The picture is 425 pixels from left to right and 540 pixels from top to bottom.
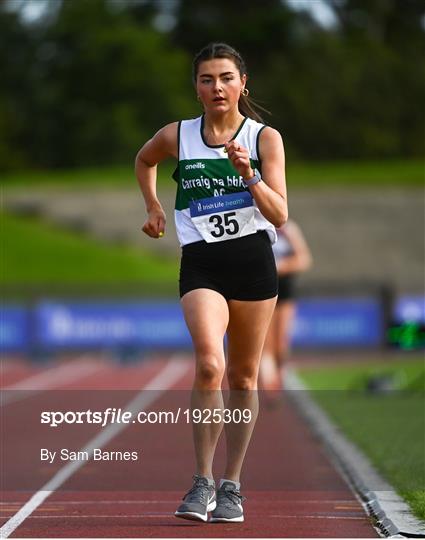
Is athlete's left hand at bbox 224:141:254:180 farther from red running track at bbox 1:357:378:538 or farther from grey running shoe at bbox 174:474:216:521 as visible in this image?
red running track at bbox 1:357:378:538

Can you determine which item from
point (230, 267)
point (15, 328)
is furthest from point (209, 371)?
point (15, 328)

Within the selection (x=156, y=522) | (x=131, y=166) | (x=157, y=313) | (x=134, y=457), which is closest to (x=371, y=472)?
(x=134, y=457)

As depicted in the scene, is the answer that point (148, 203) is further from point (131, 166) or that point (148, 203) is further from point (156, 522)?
point (131, 166)

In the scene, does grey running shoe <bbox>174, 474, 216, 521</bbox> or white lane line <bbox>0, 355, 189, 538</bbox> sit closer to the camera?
grey running shoe <bbox>174, 474, 216, 521</bbox>

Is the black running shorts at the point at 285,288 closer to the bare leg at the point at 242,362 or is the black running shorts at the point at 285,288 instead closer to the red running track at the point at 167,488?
the red running track at the point at 167,488

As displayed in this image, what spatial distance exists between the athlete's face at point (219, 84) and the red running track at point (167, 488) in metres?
1.88

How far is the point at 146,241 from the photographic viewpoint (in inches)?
2034

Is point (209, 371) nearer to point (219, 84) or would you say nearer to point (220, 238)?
point (220, 238)

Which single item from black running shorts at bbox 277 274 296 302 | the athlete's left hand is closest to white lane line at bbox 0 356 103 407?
black running shorts at bbox 277 274 296 302

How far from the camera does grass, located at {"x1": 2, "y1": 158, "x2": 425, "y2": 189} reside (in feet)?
194

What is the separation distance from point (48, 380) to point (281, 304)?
28.4ft

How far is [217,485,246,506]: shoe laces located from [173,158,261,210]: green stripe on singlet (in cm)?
133

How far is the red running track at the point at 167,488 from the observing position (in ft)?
22.4

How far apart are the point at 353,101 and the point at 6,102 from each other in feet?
54.8
